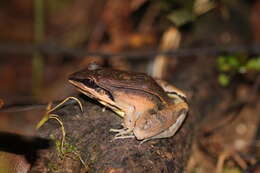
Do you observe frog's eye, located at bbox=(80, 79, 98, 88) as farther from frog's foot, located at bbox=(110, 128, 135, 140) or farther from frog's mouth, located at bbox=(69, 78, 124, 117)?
frog's foot, located at bbox=(110, 128, 135, 140)

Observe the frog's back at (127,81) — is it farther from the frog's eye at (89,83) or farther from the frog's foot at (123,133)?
the frog's foot at (123,133)

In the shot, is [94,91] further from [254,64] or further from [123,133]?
[254,64]

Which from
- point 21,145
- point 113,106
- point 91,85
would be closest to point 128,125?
point 113,106

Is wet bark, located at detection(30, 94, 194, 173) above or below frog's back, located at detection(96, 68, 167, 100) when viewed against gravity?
below

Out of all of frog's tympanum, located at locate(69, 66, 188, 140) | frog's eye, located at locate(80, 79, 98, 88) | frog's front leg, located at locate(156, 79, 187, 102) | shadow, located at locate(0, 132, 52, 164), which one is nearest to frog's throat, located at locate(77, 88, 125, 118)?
frog's tympanum, located at locate(69, 66, 188, 140)

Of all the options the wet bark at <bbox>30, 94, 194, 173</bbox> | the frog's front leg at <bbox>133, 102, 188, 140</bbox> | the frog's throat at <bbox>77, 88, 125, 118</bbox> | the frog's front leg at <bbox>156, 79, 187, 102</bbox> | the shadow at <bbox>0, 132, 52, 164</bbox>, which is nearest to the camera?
the shadow at <bbox>0, 132, 52, 164</bbox>

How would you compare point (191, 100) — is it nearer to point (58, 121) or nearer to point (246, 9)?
point (58, 121)

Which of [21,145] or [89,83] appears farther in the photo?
[89,83]

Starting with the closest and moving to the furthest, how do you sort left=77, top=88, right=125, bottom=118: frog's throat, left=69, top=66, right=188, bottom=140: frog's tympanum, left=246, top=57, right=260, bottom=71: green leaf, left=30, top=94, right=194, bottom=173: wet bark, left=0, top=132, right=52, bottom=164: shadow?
1. left=0, top=132, right=52, bottom=164: shadow
2. left=30, top=94, right=194, bottom=173: wet bark
3. left=69, top=66, right=188, bottom=140: frog's tympanum
4. left=77, top=88, right=125, bottom=118: frog's throat
5. left=246, top=57, right=260, bottom=71: green leaf

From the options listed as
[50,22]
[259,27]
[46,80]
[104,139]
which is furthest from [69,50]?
[259,27]
